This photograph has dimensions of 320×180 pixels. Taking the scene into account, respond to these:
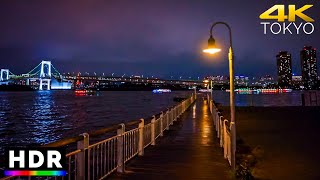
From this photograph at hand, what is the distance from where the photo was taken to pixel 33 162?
3.71 metres

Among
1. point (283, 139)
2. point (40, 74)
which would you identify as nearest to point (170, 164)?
point (283, 139)

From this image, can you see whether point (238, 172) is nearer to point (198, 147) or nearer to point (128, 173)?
point (128, 173)

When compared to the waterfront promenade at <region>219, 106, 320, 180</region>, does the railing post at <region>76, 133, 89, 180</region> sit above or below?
above

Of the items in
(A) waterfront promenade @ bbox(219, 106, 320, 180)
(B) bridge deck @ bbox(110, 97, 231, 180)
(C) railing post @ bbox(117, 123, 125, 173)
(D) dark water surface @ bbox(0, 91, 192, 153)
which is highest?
(C) railing post @ bbox(117, 123, 125, 173)

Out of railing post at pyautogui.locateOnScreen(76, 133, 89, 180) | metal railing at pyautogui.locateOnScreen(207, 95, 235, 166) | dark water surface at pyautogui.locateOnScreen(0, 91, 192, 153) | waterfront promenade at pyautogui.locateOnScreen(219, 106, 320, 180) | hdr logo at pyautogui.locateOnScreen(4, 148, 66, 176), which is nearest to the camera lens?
hdr logo at pyautogui.locateOnScreen(4, 148, 66, 176)

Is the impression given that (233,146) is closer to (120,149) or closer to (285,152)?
(120,149)

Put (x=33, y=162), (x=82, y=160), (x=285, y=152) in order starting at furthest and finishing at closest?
(x=285, y=152) < (x=82, y=160) < (x=33, y=162)

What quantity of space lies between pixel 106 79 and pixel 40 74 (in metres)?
34.1

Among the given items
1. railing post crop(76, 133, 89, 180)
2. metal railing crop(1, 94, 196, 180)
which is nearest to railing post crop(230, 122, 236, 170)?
metal railing crop(1, 94, 196, 180)

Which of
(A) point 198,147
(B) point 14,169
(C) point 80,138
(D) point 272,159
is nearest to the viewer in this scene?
(B) point 14,169

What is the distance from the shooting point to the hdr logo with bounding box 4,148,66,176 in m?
3.66

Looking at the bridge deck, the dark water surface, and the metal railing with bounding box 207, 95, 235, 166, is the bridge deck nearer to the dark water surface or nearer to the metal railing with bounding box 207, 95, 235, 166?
the metal railing with bounding box 207, 95, 235, 166

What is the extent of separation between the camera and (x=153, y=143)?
41.9 feet

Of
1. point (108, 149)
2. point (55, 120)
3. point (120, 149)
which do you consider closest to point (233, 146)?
point (120, 149)
